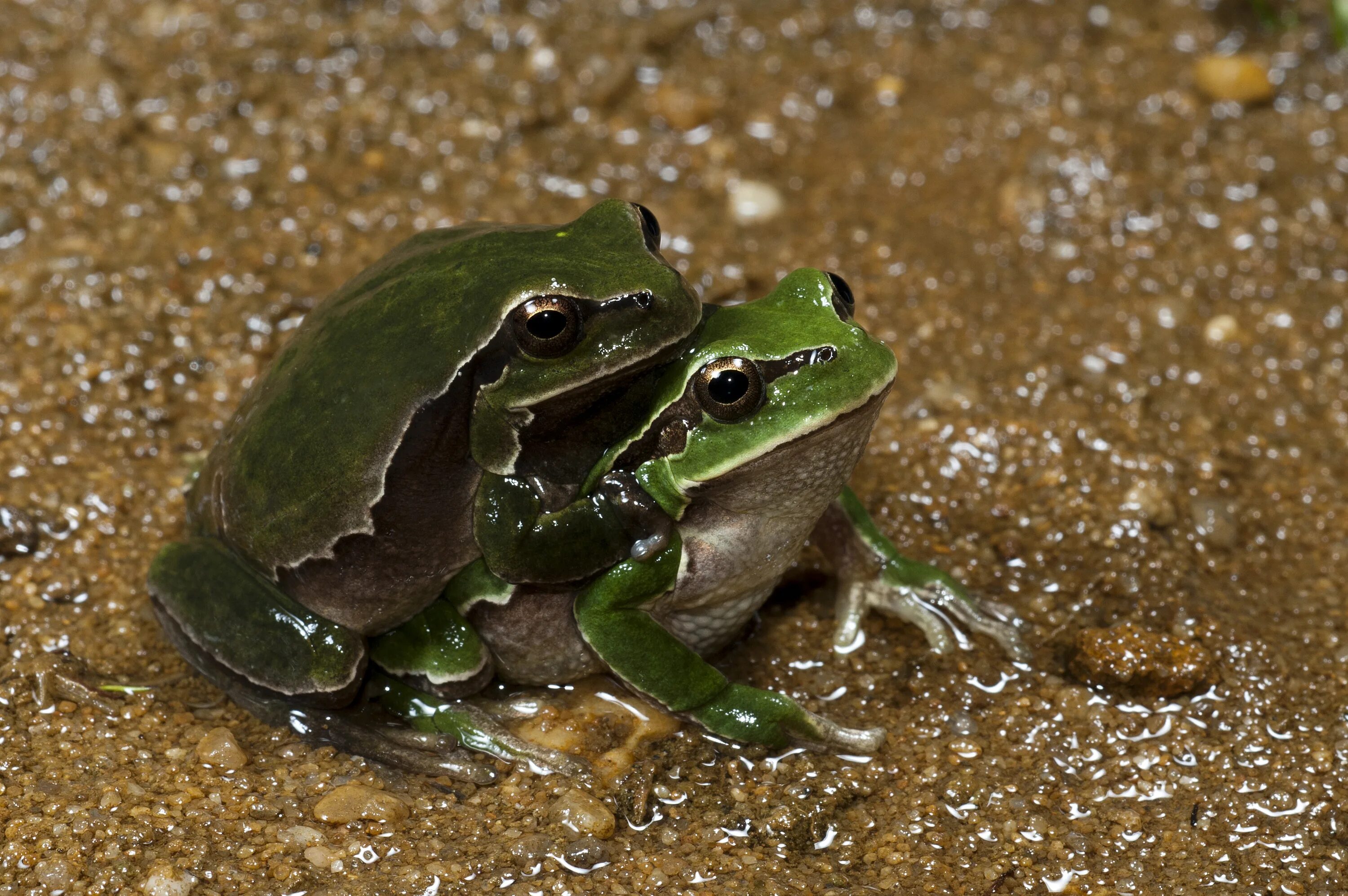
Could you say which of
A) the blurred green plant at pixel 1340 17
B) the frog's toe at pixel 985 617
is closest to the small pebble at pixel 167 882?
the frog's toe at pixel 985 617

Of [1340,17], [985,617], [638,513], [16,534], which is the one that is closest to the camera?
[638,513]

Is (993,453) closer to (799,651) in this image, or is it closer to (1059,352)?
(1059,352)

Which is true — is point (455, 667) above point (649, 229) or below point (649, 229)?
below

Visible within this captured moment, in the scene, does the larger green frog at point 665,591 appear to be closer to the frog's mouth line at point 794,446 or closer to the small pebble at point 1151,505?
the frog's mouth line at point 794,446

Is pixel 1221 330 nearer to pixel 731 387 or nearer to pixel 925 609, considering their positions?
pixel 925 609

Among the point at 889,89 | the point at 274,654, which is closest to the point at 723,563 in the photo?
the point at 274,654
